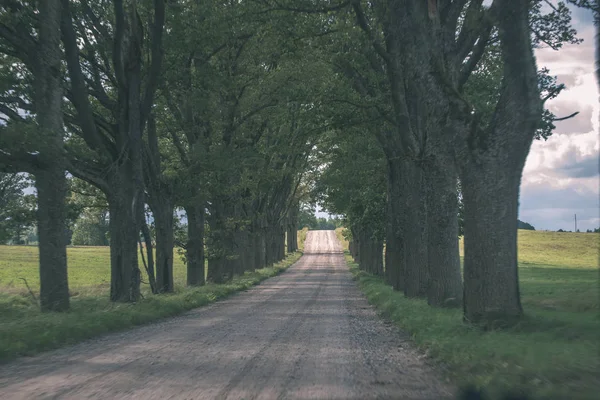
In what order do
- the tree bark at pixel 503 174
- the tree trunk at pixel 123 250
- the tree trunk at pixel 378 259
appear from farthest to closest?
the tree trunk at pixel 378 259
the tree trunk at pixel 123 250
the tree bark at pixel 503 174

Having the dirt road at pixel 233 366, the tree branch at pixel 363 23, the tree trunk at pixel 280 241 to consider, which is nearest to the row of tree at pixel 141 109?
the tree branch at pixel 363 23

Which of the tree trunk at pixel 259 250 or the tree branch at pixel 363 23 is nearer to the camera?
the tree branch at pixel 363 23

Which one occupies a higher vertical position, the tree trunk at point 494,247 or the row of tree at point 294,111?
the row of tree at point 294,111

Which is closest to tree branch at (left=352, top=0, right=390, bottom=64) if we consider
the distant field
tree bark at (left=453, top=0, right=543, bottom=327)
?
tree bark at (left=453, top=0, right=543, bottom=327)

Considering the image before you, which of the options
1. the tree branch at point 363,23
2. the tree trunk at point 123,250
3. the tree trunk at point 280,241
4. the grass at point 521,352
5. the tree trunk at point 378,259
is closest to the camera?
the grass at point 521,352

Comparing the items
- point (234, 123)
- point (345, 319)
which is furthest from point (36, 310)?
point (234, 123)

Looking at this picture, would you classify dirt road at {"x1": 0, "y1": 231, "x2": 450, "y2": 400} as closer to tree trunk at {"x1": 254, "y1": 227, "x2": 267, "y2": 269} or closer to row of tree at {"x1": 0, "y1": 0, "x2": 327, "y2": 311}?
row of tree at {"x1": 0, "y1": 0, "x2": 327, "y2": 311}

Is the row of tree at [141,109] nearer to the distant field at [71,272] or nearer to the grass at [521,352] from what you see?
the distant field at [71,272]

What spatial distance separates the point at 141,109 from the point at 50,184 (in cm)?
509

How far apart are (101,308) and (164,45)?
8750 millimetres

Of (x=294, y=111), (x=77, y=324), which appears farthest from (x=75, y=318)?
(x=294, y=111)

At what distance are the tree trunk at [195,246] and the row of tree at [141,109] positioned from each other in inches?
2.1

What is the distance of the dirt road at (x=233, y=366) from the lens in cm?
612

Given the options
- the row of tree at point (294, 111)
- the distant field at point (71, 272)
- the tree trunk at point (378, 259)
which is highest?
the row of tree at point (294, 111)
